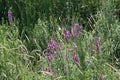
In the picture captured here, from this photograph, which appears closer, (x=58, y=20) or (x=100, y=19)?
(x=100, y=19)

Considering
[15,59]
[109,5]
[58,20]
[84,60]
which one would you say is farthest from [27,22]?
[84,60]

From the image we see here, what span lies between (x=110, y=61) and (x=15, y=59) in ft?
2.63

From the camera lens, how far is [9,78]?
2768mm

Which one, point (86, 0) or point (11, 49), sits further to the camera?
point (86, 0)

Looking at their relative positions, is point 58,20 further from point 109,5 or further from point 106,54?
point 106,54

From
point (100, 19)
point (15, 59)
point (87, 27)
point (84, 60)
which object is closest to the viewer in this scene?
point (84, 60)

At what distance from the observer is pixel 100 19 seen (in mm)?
3518

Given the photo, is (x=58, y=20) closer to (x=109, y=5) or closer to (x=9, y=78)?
(x=109, y=5)

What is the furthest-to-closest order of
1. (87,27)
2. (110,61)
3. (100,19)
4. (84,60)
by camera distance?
(87,27), (100,19), (110,61), (84,60)

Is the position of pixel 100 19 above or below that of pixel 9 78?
above

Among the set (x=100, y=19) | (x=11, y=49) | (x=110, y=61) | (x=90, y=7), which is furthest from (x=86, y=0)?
(x=11, y=49)

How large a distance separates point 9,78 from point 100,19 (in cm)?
119

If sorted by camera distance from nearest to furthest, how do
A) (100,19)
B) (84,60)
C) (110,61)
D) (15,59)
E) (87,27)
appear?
(84,60), (15,59), (110,61), (100,19), (87,27)

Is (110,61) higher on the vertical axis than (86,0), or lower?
lower
